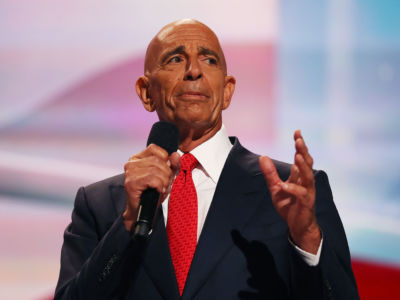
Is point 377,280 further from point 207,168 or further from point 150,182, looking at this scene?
point 150,182

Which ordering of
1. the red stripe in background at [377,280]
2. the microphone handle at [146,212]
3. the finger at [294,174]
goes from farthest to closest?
the red stripe in background at [377,280] → the finger at [294,174] → the microphone handle at [146,212]

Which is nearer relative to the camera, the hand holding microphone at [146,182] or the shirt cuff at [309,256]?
the hand holding microphone at [146,182]

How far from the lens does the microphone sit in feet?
4.17

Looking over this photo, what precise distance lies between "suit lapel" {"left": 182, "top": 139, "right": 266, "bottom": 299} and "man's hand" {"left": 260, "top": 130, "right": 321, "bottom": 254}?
23 cm

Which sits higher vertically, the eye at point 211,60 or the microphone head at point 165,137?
the eye at point 211,60

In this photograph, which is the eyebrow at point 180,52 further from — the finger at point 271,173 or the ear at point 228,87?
the finger at point 271,173

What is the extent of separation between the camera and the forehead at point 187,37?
184 centimetres

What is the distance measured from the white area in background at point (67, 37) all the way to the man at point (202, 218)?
992 millimetres

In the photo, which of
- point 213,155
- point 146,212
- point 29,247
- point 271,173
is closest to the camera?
point 146,212

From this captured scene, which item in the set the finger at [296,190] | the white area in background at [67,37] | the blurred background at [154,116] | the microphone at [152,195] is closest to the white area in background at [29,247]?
the blurred background at [154,116]

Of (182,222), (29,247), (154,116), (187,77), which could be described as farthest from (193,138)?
(29,247)

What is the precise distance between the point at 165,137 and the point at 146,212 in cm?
25

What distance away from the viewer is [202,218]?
1.71 m

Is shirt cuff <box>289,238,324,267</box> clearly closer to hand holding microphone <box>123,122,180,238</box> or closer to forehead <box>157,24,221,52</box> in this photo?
hand holding microphone <box>123,122,180,238</box>
